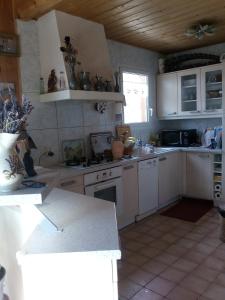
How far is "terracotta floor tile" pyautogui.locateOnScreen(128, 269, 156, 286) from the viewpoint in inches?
83.3

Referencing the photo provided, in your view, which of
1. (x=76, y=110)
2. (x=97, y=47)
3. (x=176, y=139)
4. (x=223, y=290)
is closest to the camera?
(x=223, y=290)

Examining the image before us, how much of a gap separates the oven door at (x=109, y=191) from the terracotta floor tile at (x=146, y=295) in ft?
3.36

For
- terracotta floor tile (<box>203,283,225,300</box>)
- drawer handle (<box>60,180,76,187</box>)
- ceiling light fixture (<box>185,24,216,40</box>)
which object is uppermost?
ceiling light fixture (<box>185,24,216,40</box>)

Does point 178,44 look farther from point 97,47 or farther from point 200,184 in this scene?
point 200,184

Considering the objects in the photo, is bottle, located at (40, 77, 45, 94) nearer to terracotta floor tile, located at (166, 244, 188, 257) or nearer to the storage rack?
terracotta floor tile, located at (166, 244, 188, 257)

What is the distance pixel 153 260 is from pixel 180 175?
1852 millimetres

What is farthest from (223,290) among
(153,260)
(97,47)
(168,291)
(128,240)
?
(97,47)

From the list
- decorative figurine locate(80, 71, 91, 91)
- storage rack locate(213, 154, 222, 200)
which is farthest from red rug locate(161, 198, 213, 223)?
decorative figurine locate(80, 71, 91, 91)

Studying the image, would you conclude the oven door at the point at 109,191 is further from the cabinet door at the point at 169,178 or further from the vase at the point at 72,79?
the vase at the point at 72,79

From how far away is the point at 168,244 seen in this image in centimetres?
270

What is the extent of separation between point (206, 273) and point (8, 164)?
1.92 m

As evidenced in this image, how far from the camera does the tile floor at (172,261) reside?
→ 77.9 inches

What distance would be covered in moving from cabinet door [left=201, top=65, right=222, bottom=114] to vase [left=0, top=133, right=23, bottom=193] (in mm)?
3332

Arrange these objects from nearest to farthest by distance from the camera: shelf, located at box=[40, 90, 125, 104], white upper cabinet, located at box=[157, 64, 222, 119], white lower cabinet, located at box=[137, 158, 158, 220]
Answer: shelf, located at box=[40, 90, 125, 104] < white lower cabinet, located at box=[137, 158, 158, 220] < white upper cabinet, located at box=[157, 64, 222, 119]
